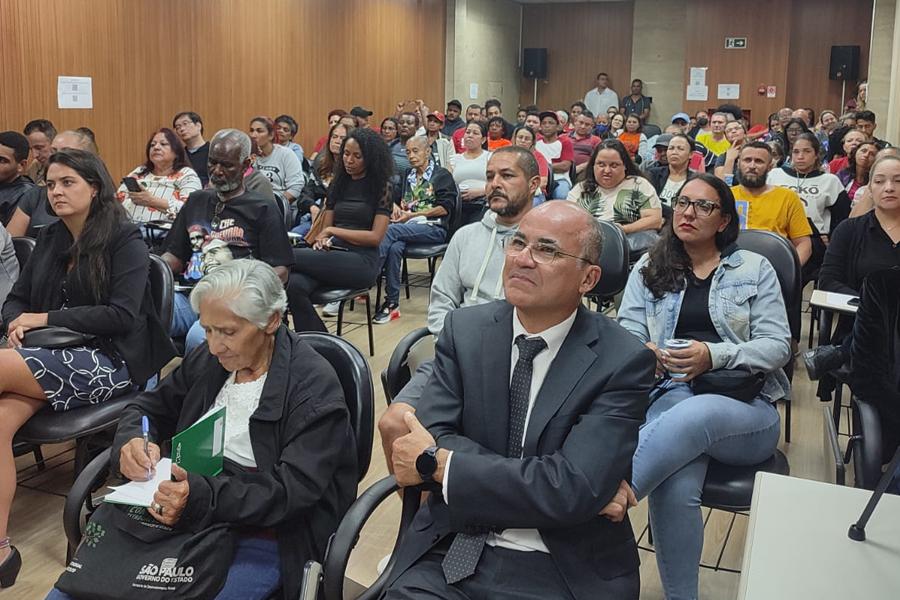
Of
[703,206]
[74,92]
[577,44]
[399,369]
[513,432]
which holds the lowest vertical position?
[399,369]

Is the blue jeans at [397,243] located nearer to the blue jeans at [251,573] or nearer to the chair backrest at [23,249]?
the chair backrest at [23,249]

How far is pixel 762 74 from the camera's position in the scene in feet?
52.3

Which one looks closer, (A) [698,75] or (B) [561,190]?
(B) [561,190]

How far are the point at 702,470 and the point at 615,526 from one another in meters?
0.69

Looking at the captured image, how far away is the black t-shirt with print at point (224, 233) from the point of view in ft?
13.6

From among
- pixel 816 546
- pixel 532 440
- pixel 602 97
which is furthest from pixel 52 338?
pixel 602 97

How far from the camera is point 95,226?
310 cm

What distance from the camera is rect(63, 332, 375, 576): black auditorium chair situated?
2115 millimetres

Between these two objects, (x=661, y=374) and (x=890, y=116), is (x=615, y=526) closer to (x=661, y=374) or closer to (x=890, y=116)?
(x=661, y=374)

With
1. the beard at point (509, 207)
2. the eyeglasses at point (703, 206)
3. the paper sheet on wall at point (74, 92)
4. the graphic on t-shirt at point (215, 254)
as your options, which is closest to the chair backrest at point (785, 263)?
the eyeglasses at point (703, 206)

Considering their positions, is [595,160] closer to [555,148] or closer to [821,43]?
[555,148]

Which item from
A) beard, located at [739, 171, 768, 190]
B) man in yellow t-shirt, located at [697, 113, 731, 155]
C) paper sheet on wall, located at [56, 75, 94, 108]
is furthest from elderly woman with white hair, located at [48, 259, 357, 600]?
man in yellow t-shirt, located at [697, 113, 731, 155]

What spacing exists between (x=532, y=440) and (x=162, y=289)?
1.89 metres

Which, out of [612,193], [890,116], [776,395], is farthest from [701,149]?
[776,395]
